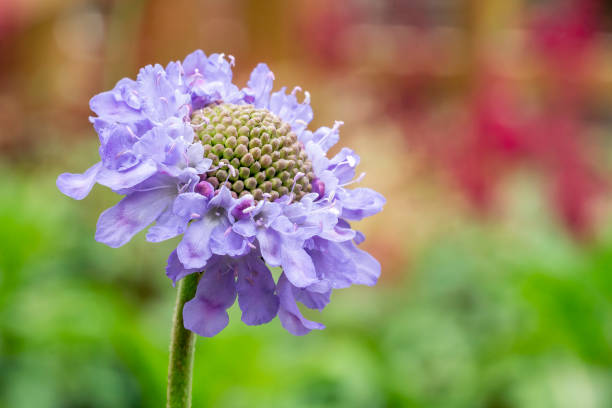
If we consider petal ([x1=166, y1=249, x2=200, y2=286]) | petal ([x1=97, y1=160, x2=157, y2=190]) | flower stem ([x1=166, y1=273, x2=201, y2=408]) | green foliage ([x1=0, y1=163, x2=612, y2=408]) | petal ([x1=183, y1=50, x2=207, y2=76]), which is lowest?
green foliage ([x1=0, y1=163, x2=612, y2=408])

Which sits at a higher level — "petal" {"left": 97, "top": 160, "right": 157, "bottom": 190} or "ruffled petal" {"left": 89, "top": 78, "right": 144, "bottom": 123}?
"ruffled petal" {"left": 89, "top": 78, "right": 144, "bottom": 123}

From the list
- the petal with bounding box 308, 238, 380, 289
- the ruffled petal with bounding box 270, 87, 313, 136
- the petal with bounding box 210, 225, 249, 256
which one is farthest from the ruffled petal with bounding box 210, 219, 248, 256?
the ruffled petal with bounding box 270, 87, 313, 136

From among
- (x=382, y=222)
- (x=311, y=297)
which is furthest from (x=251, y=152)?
(x=382, y=222)

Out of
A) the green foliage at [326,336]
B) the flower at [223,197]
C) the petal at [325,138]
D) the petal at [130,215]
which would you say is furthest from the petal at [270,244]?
the green foliage at [326,336]

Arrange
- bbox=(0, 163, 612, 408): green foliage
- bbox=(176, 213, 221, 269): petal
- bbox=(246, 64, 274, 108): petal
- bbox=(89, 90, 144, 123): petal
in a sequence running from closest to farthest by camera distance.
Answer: bbox=(176, 213, 221, 269): petal < bbox=(89, 90, 144, 123): petal < bbox=(246, 64, 274, 108): petal < bbox=(0, 163, 612, 408): green foliage

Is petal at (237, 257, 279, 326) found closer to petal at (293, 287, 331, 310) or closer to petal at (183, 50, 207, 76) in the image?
petal at (293, 287, 331, 310)

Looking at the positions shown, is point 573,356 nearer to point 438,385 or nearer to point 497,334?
point 497,334

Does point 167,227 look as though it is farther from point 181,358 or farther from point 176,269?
point 181,358
